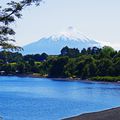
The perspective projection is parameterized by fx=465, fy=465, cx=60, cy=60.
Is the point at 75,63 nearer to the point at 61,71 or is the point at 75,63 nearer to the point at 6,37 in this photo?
the point at 61,71

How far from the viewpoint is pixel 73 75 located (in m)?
187

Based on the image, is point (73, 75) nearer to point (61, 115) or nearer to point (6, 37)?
point (61, 115)

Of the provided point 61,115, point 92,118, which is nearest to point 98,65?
point 61,115

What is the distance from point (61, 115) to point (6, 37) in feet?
111

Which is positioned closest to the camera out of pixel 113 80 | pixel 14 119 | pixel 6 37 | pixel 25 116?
pixel 6 37

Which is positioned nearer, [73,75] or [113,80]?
[113,80]

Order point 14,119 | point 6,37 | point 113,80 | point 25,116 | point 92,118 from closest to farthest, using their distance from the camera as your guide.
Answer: point 6,37 < point 92,118 < point 14,119 < point 25,116 < point 113,80

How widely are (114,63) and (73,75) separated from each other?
30.0m

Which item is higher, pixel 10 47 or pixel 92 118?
pixel 10 47

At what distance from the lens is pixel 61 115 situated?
49719 millimetres

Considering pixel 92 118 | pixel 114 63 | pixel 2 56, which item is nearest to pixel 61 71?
pixel 114 63

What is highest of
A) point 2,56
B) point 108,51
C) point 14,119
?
point 108,51

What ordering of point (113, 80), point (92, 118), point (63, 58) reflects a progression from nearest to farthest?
1. point (92, 118)
2. point (113, 80)
3. point (63, 58)

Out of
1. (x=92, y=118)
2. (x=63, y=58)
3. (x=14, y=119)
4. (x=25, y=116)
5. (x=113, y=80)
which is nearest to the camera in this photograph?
(x=92, y=118)
